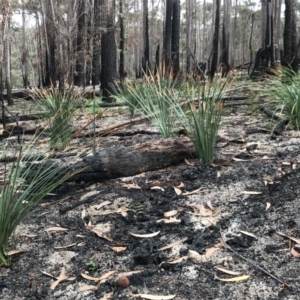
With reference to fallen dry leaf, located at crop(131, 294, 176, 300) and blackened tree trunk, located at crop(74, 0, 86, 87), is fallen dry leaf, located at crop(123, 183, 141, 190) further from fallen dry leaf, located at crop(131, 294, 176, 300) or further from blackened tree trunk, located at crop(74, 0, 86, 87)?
blackened tree trunk, located at crop(74, 0, 86, 87)

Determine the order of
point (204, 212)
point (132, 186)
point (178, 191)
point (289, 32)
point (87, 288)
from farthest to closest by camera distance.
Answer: point (289, 32) < point (132, 186) < point (178, 191) < point (204, 212) < point (87, 288)

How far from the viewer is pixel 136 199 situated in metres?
2.65

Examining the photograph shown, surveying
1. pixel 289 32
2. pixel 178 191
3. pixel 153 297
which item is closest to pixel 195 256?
pixel 153 297

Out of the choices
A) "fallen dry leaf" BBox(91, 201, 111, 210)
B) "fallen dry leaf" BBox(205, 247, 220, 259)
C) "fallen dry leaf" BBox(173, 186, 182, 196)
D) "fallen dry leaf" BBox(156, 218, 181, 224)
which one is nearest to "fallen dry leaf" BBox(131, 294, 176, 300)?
"fallen dry leaf" BBox(205, 247, 220, 259)

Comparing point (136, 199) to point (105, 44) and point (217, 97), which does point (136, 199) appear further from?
point (105, 44)

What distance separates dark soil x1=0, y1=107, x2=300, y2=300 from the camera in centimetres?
176

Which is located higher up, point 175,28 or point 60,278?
point 175,28

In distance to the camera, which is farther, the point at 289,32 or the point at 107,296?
the point at 289,32

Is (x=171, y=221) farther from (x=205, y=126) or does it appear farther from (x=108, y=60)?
(x=108, y=60)

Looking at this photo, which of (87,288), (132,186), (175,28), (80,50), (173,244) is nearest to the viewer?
(87,288)

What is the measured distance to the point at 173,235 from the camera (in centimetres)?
218

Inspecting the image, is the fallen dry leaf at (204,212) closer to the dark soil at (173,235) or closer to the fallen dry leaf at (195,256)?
the dark soil at (173,235)

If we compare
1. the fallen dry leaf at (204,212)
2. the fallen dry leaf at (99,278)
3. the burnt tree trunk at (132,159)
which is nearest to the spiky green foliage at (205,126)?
the burnt tree trunk at (132,159)

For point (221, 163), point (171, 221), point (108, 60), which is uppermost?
point (108, 60)
